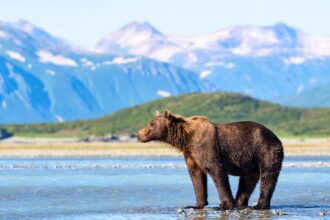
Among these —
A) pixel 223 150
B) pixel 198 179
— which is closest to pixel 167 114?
pixel 223 150

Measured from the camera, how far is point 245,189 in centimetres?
2830

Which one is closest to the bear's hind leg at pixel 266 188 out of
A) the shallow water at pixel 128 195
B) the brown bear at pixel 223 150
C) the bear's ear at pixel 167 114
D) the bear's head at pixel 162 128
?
the brown bear at pixel 223 150

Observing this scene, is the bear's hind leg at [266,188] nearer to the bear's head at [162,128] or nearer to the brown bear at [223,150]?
the brown bear at [223,150]

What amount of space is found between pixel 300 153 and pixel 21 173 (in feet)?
108

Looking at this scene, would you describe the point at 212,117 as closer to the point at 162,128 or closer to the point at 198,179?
the point at 162,128

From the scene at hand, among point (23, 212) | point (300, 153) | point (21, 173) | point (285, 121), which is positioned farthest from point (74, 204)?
point (285, 121)

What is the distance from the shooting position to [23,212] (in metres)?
27.3

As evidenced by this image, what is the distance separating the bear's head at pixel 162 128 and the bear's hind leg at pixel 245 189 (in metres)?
2.36

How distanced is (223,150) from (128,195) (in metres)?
6.39

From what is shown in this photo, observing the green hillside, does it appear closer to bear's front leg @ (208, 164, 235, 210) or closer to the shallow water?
the shallow water

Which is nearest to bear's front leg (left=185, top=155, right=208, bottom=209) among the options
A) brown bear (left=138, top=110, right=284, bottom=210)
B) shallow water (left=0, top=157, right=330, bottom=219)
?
brown bear (left=138, top=110, right=284, bottom=210)

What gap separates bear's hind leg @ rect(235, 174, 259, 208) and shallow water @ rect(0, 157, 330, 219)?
864 mm

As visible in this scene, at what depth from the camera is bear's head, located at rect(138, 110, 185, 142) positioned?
28031 millimetres

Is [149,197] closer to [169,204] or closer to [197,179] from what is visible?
[169,204]
